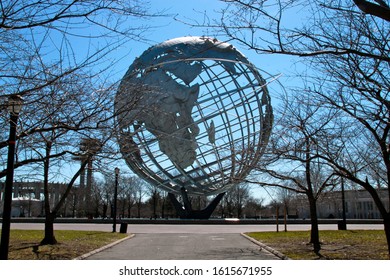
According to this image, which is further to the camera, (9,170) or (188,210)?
(188,210)

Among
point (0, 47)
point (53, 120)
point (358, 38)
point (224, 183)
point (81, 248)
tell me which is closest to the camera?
point (0, 47)

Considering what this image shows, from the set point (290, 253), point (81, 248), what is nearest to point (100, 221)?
point (81, 248)

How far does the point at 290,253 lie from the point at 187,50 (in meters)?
12.5

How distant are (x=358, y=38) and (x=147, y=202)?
211 ft

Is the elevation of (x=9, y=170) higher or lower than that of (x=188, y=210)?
higher

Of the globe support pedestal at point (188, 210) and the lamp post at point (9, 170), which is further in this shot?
the globe support pedestal at point (188, 210)

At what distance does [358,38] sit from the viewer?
22.7 feet

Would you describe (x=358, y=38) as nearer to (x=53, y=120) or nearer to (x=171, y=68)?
(x=53, y=120)

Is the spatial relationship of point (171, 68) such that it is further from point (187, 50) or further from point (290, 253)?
point (290, 253)

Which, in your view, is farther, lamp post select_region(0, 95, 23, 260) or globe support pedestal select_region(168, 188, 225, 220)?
globe support pedestal select_region(168, 188, 225, 220)

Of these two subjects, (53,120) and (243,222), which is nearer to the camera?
(53,120)

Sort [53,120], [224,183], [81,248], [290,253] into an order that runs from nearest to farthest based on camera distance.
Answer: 1. [53,120]
2. [290,253]
3. [81,248]
4. [224,183]

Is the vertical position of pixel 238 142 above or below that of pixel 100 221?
above

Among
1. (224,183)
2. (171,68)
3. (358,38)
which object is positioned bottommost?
(224,183)
